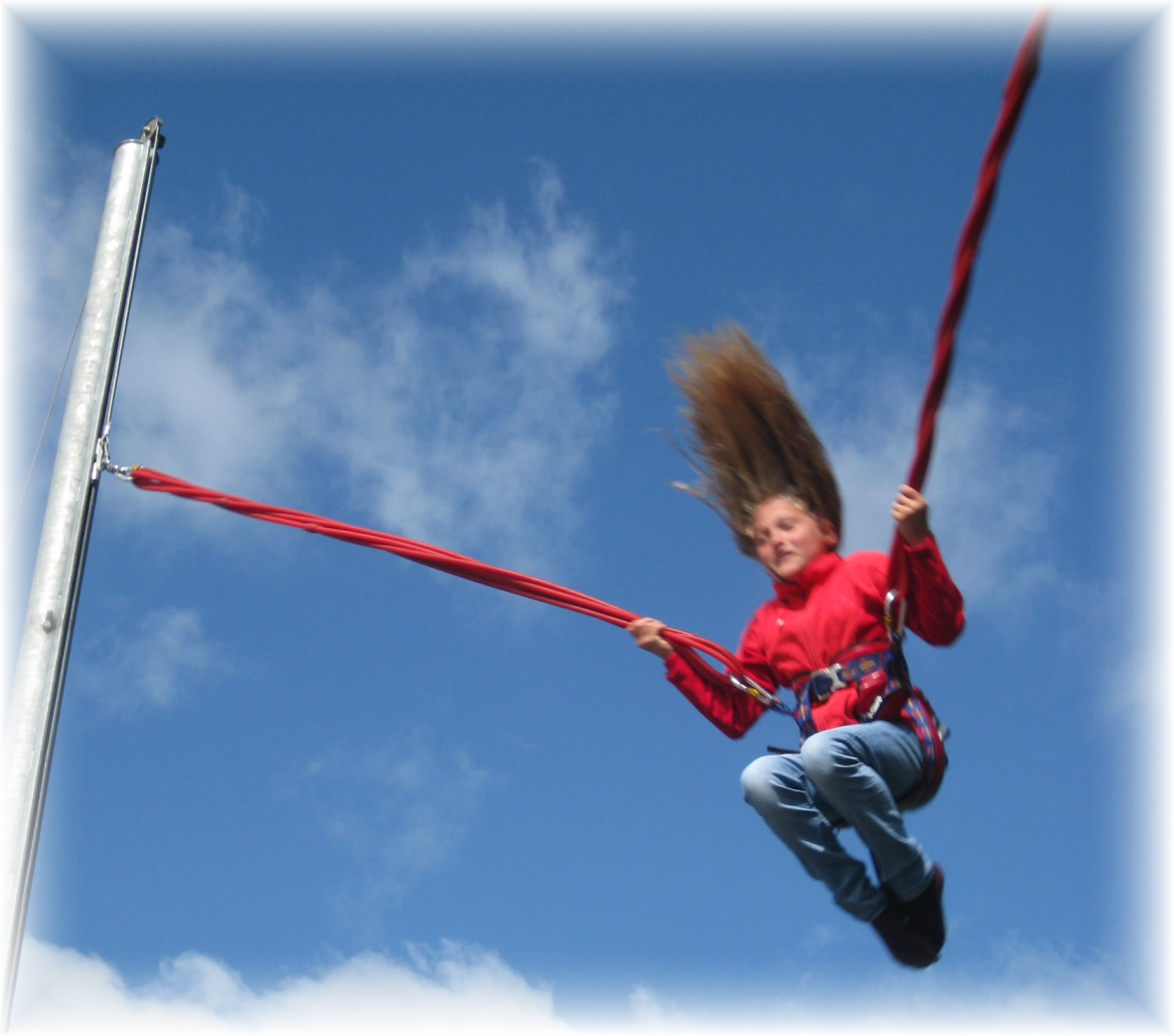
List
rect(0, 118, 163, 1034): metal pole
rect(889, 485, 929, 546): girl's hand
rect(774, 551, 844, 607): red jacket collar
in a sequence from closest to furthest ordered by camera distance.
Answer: rect(889, 485, 929, 546): girl's hand → rect(0, 118, 163, 1034): metal pole → rect(774, 551, 844, 607): red jacket collar

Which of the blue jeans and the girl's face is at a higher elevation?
the girl's face

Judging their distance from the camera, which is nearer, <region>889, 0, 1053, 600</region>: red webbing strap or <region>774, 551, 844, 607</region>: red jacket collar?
<region>889, 0, 1053, 600</region>: red webbing strap

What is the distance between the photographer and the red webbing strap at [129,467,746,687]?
534 centimetres

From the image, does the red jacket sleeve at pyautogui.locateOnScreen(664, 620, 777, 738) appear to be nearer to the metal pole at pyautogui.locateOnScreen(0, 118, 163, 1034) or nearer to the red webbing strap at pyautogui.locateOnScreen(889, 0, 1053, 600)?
the red webbing strap at pyautogui.locateOnScreen(889, 0, 1053, 600)

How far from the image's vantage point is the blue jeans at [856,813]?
15.4 feet

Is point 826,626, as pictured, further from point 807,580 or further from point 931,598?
point 931,598

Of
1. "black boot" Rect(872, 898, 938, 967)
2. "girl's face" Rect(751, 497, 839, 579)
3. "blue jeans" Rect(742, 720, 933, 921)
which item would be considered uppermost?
"girl's face" Rect(751, 497, 839, 579)

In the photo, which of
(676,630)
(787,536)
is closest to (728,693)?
(676,630)

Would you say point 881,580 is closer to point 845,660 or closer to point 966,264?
point 845,660

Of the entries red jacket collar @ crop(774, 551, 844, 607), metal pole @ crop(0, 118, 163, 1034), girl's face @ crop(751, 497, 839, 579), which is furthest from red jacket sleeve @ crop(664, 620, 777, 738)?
metal pole @ crop(0, 118, 163, 1034)

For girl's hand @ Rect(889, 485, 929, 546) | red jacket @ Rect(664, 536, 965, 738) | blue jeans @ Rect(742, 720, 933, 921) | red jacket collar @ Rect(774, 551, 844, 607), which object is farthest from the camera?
red jacket collar @ Rect(774, 551, 844, 607)

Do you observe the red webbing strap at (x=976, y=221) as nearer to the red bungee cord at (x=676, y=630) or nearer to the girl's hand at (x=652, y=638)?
the red bungee cord at (x=676, y=630)

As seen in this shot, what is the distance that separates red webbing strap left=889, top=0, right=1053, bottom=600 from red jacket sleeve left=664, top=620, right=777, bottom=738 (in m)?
1.25

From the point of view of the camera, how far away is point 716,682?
5.34 meters
